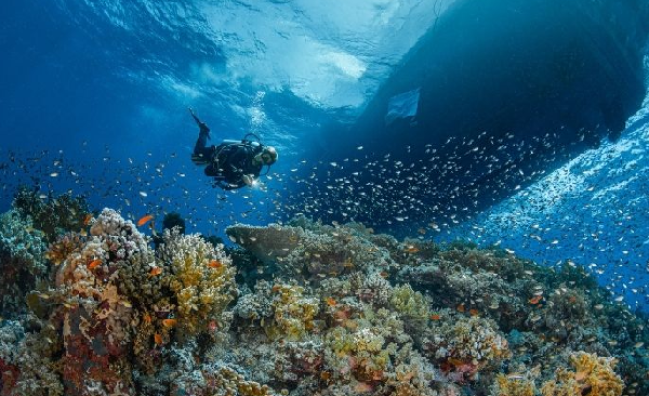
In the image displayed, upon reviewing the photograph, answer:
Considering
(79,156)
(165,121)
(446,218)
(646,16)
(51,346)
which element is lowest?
(51,346)

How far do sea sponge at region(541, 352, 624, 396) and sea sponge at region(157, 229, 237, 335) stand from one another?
16.0 feet

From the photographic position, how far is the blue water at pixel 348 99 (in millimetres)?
15273

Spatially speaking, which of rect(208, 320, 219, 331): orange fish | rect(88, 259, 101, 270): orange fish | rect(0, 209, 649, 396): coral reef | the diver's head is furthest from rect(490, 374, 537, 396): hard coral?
the diver's head

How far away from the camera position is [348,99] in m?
23.5

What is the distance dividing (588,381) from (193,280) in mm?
5887

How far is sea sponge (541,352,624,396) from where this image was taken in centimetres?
533

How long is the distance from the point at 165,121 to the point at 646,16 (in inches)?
1421

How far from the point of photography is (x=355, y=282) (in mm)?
6730

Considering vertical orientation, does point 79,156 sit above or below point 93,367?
above

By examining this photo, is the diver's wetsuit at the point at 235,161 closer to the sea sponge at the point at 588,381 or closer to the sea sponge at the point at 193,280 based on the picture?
the sea sponge at the point at 193,280

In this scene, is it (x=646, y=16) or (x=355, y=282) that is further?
(x=646, y=16)

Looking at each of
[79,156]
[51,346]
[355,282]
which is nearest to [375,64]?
[355,282]

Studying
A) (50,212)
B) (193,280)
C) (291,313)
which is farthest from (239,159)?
(50,212)

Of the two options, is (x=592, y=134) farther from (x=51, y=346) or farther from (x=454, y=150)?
(x=51, y=346)
